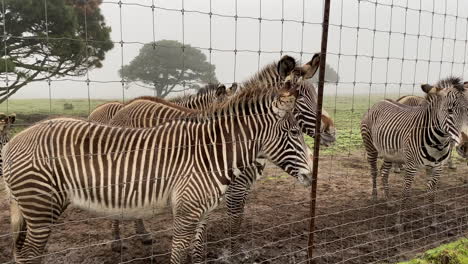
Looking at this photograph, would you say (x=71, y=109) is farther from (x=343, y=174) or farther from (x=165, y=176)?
(x=165, y=176)

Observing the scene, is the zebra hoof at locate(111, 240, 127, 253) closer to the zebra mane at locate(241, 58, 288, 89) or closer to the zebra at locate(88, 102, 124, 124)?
the zebra at locate(88, 102, 124, 124)

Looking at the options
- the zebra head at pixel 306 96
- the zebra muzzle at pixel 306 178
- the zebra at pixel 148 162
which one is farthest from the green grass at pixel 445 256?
the zebra head at pixel 306 96

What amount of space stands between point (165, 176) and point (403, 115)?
5439 mm

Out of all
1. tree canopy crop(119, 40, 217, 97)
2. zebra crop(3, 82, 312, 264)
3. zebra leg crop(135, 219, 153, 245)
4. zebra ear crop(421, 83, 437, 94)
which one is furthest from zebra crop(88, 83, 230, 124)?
zebra ear crop(421, 83, 437, 94)

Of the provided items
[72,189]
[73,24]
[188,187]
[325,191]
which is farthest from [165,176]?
[73,24]

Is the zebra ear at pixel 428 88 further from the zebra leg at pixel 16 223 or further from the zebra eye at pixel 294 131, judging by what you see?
the zebra leg at pixel 16 223

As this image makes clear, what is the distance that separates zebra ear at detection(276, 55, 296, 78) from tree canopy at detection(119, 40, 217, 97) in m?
1.01

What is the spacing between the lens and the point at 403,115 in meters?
7.27

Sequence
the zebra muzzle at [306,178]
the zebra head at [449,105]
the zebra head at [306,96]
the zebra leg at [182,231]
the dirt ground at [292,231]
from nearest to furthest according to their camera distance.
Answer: the zebra leg at [182,231], the zebra muzzle at [306,178], the dirt ground at [292,231], the zebra head at [306,96], the zebra head at [449,105]

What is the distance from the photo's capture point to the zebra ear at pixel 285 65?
545 centimetres

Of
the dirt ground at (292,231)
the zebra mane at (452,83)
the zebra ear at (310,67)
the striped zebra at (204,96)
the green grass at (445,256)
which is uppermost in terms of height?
the zebra ear at (310,67)

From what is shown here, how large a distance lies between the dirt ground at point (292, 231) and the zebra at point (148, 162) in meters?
0.31

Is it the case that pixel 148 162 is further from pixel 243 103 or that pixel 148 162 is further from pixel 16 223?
pixel 16 223

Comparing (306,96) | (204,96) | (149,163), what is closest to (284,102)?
(149,163)
